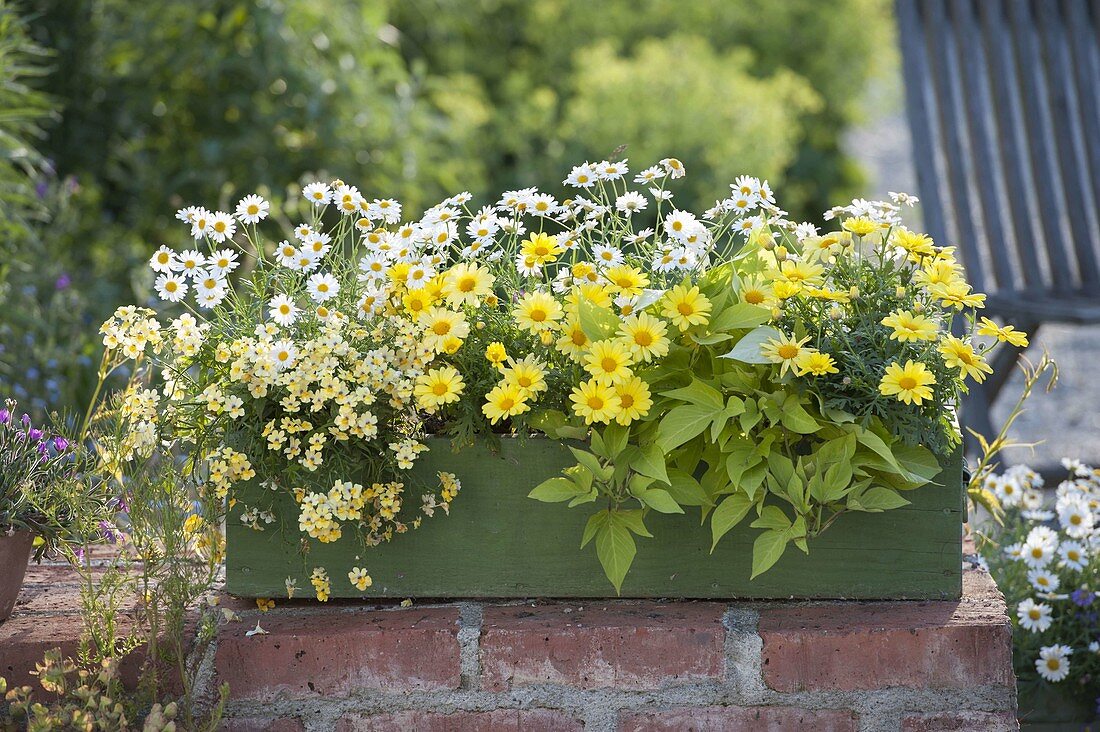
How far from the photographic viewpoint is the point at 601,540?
1248 mm

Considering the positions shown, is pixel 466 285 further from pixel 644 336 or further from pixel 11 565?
pixel 11 565

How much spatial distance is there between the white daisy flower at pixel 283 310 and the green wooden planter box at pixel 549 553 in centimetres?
19

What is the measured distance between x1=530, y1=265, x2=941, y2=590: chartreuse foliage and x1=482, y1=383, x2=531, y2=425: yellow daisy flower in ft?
0.23

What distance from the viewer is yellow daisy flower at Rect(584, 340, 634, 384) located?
1.19 metres

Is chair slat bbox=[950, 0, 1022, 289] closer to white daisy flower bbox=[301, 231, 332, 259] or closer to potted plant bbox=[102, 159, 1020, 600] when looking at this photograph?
potted plant bbox=[102, 159, 1020, 600]

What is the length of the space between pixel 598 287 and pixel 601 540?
267 mm

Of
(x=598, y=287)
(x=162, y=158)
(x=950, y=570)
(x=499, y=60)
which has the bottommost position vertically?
(x=950, y=570)

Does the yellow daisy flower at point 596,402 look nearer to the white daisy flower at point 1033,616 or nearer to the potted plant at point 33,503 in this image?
the potted plant at point 33,503

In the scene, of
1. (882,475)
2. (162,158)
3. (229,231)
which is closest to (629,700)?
(882,475)

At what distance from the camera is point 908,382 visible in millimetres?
1171

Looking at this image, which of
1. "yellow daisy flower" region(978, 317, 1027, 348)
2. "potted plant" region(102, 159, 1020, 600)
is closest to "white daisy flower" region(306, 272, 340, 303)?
"potted plant" region(102, 159, 1020, 600)

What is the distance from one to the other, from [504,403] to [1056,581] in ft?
3.28

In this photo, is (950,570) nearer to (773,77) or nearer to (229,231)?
(229,231)

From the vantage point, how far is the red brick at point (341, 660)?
1.25 metres
